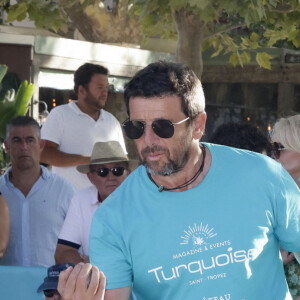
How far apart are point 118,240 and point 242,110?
11531 mm

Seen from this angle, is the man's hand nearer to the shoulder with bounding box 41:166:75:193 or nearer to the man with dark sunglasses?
the man with dark sunglasses

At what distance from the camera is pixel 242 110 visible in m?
13.9

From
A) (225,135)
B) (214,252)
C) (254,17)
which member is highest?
(254,17)

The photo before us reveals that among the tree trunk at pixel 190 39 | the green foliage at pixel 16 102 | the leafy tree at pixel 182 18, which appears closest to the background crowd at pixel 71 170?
the leafy tree at pixel 182 18

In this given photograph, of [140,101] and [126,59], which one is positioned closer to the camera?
[140,101]

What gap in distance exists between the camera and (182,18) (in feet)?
20.6

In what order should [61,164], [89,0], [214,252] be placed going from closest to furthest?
[214,252] → [61,164] → [89,0]

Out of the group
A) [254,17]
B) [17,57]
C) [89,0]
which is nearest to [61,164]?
[89,0]

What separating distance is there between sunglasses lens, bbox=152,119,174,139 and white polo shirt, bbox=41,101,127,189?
3.12m

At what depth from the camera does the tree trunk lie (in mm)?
6320

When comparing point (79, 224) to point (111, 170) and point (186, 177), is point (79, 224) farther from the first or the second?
point (186, 177)

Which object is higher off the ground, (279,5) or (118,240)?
(279,5)

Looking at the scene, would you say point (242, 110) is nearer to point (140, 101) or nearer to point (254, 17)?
point (254, 17)

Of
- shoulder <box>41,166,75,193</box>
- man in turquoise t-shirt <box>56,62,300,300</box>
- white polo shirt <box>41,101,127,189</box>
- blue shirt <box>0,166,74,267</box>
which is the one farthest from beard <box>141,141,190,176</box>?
white polo shirt <box>41,101,127,189</box>
